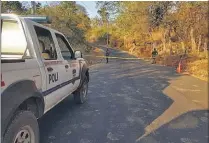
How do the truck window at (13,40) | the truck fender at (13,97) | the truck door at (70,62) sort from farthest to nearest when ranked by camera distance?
1. the truck door at (70,62)
2. the truck window at (13,40)
3. the truck fender at (13,97)

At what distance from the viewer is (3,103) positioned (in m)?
3.01

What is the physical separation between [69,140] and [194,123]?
2877 mm

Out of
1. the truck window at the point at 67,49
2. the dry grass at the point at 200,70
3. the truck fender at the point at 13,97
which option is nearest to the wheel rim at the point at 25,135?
the truck fender at the point at 13,97

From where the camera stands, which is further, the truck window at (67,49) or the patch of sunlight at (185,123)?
the truck window at (67,49)

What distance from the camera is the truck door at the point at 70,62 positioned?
19.2ft

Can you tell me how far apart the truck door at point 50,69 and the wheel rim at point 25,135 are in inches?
31.0

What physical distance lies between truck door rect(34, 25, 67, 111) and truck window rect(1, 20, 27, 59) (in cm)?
32

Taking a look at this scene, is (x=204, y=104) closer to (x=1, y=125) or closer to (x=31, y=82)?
(x=31, y=82)

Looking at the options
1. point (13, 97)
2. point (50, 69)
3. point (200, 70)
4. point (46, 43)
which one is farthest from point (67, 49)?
point (200, 70)

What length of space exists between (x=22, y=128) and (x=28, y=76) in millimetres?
667

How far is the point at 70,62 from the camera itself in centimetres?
595

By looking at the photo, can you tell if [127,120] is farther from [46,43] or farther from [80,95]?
[46,43]

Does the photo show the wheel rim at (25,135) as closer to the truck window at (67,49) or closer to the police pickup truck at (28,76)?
the police pickup truck at (28,76)

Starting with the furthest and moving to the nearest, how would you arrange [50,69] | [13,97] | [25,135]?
[50,69], [25,135], [13,97]
